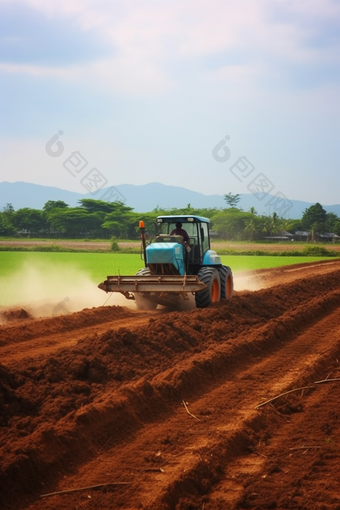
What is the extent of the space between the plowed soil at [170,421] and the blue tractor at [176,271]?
2639 mm

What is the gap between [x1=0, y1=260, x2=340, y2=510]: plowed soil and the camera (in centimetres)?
577

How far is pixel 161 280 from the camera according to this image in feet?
51.2

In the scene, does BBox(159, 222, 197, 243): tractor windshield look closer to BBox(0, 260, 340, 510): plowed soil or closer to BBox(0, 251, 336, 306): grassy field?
BBox(0, 251, 336, 306): grassy field

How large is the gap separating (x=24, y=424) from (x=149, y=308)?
419 inches

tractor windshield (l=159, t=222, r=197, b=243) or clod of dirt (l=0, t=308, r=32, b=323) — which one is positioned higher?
tractor windshield (l=159, t=222, r=197, b=243)

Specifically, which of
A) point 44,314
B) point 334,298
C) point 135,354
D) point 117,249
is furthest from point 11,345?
point 117,249

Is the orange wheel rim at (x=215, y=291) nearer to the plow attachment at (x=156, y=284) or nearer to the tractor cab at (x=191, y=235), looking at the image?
the tractor cab at (x=191, y=235)

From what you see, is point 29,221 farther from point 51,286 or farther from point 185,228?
point 185,228

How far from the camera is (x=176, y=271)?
1633cm

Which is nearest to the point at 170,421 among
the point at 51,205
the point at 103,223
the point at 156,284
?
the point at 156,284

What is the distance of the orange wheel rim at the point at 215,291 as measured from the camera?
55.5 ft

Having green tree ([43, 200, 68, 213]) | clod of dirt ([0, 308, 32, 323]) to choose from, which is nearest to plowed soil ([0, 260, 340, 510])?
clod of dirt ([0, 308, 32, 323])

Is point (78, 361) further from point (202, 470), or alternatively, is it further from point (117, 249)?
point (117, 249)

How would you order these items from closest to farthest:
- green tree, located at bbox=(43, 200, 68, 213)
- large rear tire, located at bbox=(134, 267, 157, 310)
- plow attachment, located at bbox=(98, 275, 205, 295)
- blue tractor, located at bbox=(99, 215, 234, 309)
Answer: plow attachment, located at bbox=(98, 275, 205, 295) → blue tractor, located at bbox=(99, 215, 234, 309) → large rear tire, located at bbox=(134, 267, 157, 310) → green tree, located at bbox=(43, 200, 68, 213)
